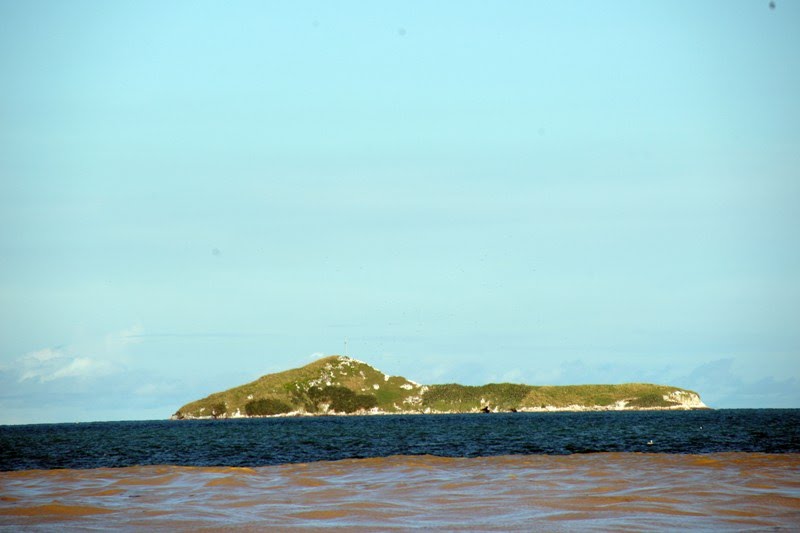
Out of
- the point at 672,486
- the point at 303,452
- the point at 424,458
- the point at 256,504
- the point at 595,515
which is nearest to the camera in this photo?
the point at 595,515

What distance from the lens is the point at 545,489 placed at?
113ft

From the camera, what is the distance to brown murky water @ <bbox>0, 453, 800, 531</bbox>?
82.6ft

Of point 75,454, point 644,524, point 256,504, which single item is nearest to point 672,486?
point 644,524

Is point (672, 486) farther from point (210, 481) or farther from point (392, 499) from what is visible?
point (210, 481)

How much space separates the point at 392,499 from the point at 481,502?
12.2ft

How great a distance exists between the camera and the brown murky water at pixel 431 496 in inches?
992

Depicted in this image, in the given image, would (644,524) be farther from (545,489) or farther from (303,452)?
(303,452)

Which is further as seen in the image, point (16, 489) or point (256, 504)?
point (16, 489)

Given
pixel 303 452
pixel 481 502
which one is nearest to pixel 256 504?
pixel 481 502

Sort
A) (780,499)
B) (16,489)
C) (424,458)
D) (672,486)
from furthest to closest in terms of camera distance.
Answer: (424,458)
(16,489)
(672,486)
(780,499)

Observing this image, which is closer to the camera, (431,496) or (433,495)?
(431,496)

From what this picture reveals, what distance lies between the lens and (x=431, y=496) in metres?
32.7

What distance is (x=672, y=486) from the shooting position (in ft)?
112

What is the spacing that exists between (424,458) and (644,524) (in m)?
A: 34.3
